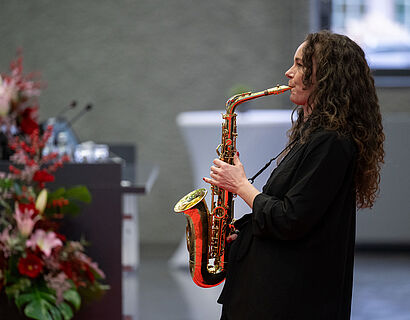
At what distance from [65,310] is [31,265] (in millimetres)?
239

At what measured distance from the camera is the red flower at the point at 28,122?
3416 mm

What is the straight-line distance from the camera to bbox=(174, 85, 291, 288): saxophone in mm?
2162

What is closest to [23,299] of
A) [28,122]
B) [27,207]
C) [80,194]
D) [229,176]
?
[27,207]

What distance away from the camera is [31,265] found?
293cm

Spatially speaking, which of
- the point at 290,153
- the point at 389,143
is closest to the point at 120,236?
the point at 290,153

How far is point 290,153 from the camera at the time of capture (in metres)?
1.87

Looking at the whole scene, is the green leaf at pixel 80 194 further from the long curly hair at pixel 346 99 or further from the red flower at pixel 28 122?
the long curly hair at pixel 346 99

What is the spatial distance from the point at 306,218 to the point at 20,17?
4.97 metres

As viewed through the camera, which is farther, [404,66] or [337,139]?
[404,66]

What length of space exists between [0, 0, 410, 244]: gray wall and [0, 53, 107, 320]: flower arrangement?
3025mm

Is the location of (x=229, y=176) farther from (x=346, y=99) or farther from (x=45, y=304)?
(x=45, y=304)

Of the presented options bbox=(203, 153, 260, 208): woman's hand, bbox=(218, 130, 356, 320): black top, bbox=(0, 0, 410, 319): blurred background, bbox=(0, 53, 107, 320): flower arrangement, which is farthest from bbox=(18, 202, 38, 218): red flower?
bbox=(0, 0, 410, 319): blurred background

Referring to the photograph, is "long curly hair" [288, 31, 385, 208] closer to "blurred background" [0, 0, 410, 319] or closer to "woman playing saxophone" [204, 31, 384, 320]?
"woman playing saxophone" [204, 31, 384, 320]

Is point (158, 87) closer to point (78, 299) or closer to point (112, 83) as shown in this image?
point (112, 83)
